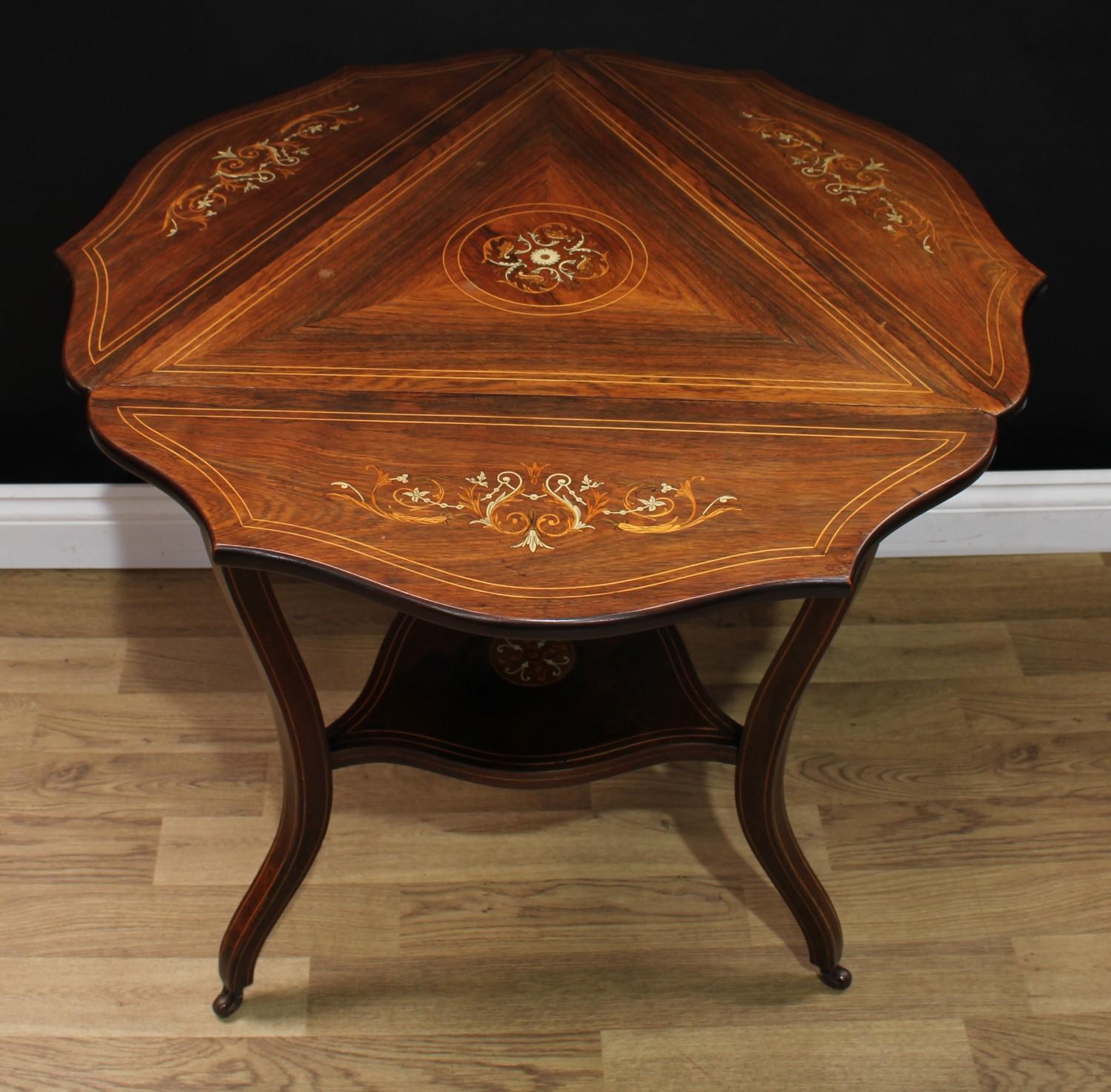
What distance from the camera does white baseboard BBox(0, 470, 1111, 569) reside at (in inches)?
73.2

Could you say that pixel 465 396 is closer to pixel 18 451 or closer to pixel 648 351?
pixel 648 351

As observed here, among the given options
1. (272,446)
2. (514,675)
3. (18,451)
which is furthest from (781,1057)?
(18,451)

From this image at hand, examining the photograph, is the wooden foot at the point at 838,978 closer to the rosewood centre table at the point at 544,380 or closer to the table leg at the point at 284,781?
A: the rosewood centre table at the point at 544,380

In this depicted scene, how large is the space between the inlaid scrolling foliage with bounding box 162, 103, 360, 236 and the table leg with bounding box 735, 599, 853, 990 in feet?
2.27

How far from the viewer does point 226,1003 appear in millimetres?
1440

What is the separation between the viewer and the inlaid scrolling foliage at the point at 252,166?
1.28m

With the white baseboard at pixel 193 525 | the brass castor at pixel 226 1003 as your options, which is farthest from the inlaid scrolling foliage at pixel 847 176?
the brass castor at pixel 226 1003

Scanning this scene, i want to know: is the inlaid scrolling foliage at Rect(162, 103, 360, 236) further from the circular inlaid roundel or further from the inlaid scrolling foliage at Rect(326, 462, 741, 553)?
the inlaid scrolling foliage at Rect(326, 462, 741, 553)

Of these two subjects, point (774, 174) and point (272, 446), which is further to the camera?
point (774, 174)

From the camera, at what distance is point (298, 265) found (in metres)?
1.22

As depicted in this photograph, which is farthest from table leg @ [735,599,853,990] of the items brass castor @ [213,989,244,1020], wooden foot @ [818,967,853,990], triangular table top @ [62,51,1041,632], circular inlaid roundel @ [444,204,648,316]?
brass castor @ [213,989,244,1020]

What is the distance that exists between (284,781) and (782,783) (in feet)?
1.72

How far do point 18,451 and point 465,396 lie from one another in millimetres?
1033

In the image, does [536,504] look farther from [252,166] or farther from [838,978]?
[838,978]
